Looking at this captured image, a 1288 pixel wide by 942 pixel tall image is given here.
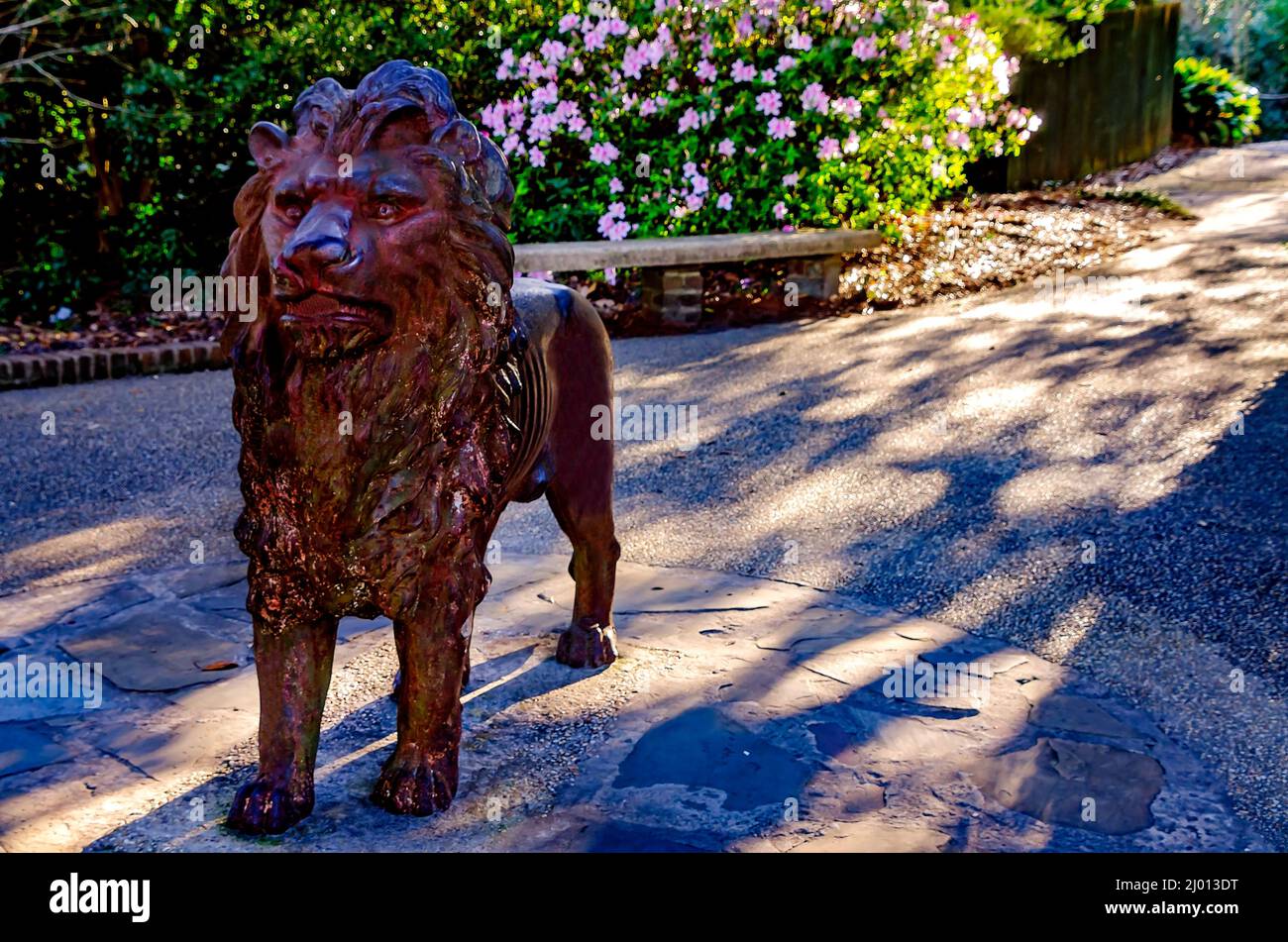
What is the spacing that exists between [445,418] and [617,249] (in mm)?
5684

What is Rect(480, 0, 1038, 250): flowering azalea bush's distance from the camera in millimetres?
8883

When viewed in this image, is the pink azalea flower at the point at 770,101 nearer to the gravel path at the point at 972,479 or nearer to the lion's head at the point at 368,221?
the gravel path at the point at 972,479

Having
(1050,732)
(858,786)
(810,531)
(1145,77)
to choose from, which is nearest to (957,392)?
(810,531)

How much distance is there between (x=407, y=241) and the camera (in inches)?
104

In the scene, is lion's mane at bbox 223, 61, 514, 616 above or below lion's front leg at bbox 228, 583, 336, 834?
above

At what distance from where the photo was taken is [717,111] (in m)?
8.98

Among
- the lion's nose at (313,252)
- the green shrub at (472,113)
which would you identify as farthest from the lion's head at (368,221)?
the green shrub at (472,113)

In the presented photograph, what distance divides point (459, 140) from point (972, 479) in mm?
3672

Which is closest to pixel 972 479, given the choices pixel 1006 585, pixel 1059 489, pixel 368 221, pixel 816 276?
pixel 1059 489

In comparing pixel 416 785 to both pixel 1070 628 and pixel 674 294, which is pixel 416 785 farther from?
pixel 674 294

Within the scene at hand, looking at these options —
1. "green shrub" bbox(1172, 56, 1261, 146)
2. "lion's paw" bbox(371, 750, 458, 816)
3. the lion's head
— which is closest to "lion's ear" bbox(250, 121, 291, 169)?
the lion's head

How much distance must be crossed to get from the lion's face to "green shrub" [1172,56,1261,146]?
1493 cm

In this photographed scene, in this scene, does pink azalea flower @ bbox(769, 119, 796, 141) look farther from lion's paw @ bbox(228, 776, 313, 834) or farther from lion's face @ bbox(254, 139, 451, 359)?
lion's paw @ bbox(228, 776, 313, 834)

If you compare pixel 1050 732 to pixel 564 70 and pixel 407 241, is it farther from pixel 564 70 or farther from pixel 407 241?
pixel 564 70
